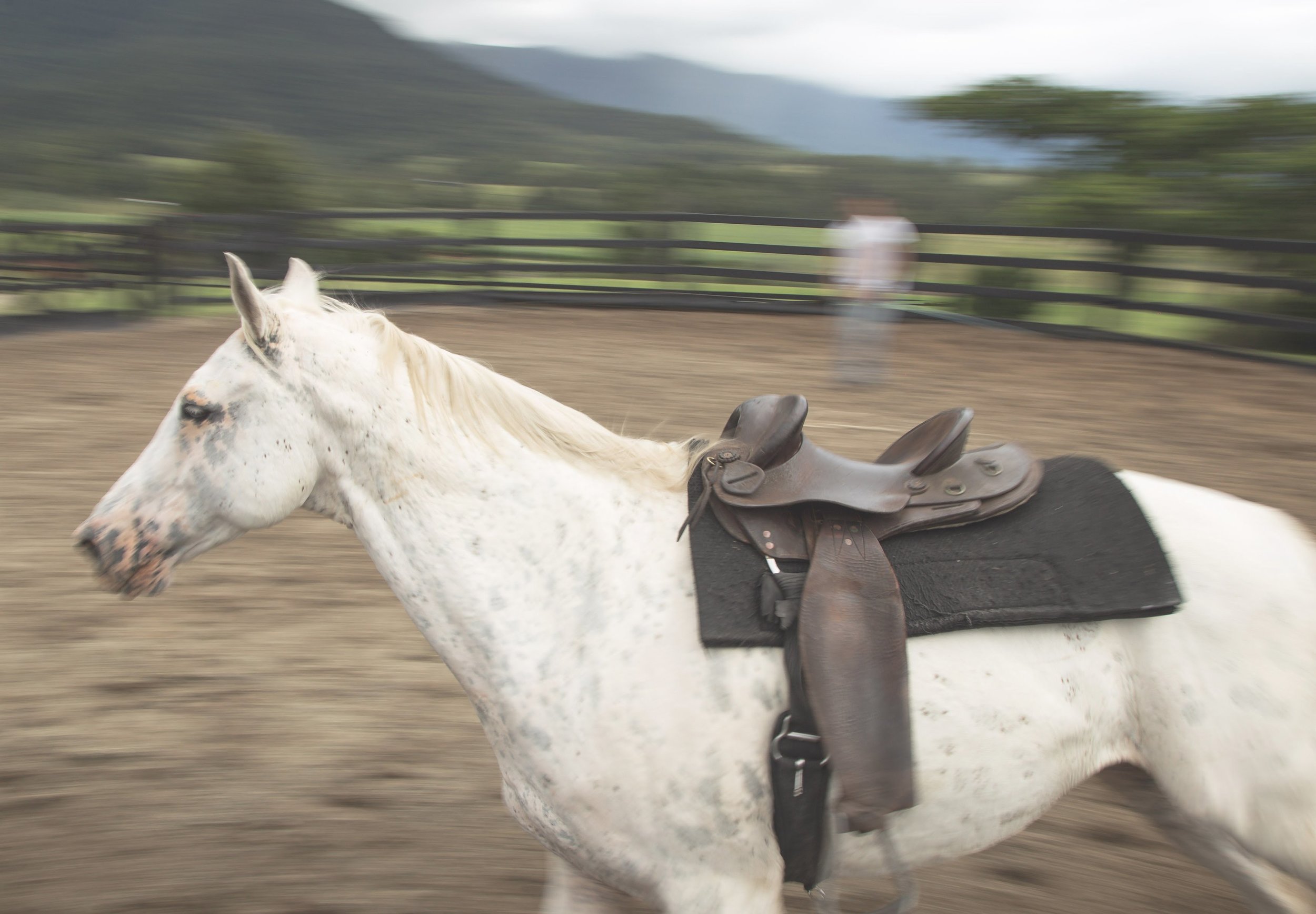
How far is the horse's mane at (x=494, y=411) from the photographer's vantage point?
1.73 metres

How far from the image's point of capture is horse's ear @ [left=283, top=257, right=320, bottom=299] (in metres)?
1.84

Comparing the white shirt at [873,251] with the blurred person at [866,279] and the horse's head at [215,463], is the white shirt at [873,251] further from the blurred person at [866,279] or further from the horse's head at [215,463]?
the horse's head at [215,463]

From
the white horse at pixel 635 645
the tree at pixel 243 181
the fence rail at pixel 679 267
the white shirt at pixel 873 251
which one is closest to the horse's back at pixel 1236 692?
the white horse at pixel 635 645

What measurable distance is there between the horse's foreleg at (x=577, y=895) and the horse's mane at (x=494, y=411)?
2.69 feet

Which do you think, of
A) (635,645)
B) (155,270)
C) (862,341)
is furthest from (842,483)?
(155,270)

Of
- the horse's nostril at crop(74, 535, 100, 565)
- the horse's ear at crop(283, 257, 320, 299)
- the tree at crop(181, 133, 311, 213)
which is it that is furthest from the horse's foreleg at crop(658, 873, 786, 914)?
the tree at crop(181, 133, 311, 213)

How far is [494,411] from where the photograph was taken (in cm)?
176

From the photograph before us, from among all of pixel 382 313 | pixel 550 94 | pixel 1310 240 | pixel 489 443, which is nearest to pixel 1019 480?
pixel 489 443

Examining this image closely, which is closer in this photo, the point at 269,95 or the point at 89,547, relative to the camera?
the point at 89,547

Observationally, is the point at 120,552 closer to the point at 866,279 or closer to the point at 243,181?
the point at 866,279

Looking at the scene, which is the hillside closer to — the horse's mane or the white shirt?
the white shirt

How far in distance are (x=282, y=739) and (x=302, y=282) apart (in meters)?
1.82

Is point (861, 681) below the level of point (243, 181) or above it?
below

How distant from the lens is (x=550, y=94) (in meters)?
59.2
